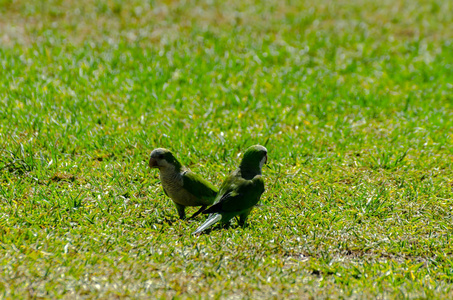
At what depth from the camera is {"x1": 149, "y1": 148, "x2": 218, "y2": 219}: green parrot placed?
4348 mm

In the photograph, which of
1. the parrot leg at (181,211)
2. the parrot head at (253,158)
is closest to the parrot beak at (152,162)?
the parrot leg at (181,211)

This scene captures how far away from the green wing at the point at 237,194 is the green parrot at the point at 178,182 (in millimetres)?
198

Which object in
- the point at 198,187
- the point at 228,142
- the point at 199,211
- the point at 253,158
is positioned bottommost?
the point at 228,142

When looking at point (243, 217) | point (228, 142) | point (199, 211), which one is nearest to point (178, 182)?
point (199, 211)

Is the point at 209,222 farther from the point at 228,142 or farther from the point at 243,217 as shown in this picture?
the point at 228,142

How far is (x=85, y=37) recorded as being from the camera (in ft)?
29.9

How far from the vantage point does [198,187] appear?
14.6 feet

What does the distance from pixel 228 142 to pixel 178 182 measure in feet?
5.93

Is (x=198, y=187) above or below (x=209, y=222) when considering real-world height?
above

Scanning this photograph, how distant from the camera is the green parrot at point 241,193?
4.20m

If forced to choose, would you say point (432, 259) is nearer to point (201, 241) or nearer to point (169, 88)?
point (201, 241)

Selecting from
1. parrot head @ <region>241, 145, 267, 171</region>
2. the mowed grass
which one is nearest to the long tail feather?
the mowed grass

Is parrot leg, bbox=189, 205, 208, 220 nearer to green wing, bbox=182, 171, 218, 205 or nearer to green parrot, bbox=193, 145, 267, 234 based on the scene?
green wing, bbox=182, 171, 218, 205

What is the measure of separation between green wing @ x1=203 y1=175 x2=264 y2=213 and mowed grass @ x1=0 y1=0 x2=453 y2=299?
29 cm
